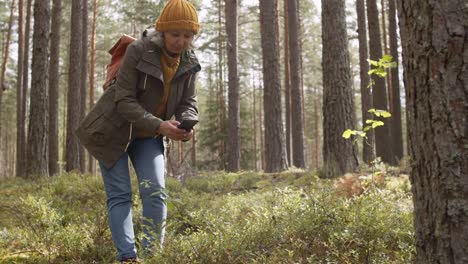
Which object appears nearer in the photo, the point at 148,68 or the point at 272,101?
the point at 148,68

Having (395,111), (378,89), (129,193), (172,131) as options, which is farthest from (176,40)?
(395,111)

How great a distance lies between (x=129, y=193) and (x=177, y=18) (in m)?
1.40

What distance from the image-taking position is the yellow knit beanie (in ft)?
10.4

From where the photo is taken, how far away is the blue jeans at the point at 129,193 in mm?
3215

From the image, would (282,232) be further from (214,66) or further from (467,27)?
(214,66)

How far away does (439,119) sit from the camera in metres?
1.76

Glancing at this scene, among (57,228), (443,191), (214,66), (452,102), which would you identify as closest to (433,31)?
(452,102)

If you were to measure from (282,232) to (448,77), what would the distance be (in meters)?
1.95

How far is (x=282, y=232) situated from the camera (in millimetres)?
3318

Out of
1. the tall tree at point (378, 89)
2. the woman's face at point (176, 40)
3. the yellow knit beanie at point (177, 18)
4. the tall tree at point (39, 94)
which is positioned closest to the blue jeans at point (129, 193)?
the woman's face at point (176, 40)

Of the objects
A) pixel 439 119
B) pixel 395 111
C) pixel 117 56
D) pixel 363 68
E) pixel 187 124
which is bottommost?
pixel 439 119

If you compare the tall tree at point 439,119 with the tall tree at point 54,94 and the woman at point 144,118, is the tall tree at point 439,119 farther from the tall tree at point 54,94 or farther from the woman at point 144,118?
the tall tree at point 54,94

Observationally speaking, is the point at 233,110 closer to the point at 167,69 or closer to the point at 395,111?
the point at 395,111

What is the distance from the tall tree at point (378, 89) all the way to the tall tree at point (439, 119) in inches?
442
